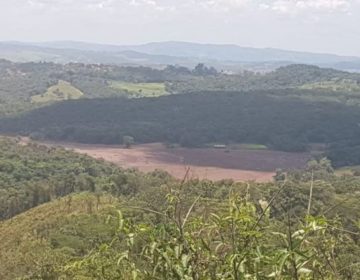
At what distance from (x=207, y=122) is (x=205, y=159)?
3113 cm

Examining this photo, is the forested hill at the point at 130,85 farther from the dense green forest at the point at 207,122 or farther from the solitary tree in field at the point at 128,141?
the solitary tree in field at the point at 128,141

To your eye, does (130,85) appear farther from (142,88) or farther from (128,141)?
(128,141)

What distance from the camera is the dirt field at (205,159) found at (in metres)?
86.0

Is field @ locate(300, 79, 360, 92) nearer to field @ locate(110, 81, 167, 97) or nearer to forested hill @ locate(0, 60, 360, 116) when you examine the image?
forested hill @ locate(0, 60, 360, 116)

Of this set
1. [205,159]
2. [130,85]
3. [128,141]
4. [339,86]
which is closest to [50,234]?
[205,159]

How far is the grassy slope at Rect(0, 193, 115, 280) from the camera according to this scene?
108 ft

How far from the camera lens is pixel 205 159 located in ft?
313

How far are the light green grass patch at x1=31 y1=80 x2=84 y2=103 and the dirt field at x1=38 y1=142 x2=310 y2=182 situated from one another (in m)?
45.3

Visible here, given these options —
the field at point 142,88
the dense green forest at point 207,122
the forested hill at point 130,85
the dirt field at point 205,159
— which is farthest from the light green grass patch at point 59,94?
the dirt field at point 205,159

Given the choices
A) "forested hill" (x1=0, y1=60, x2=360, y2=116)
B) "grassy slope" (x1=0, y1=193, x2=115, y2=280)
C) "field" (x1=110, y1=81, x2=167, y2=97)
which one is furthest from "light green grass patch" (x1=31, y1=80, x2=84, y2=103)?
"grassy slope" (x1=0, y1=193, x2=115, y2=280)

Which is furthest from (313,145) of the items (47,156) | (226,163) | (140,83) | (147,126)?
(140,83)

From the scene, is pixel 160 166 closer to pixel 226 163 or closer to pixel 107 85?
pixel 226 163

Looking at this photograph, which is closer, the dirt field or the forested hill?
the dirt field

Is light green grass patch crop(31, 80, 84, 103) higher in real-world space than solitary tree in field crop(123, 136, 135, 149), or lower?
higher
